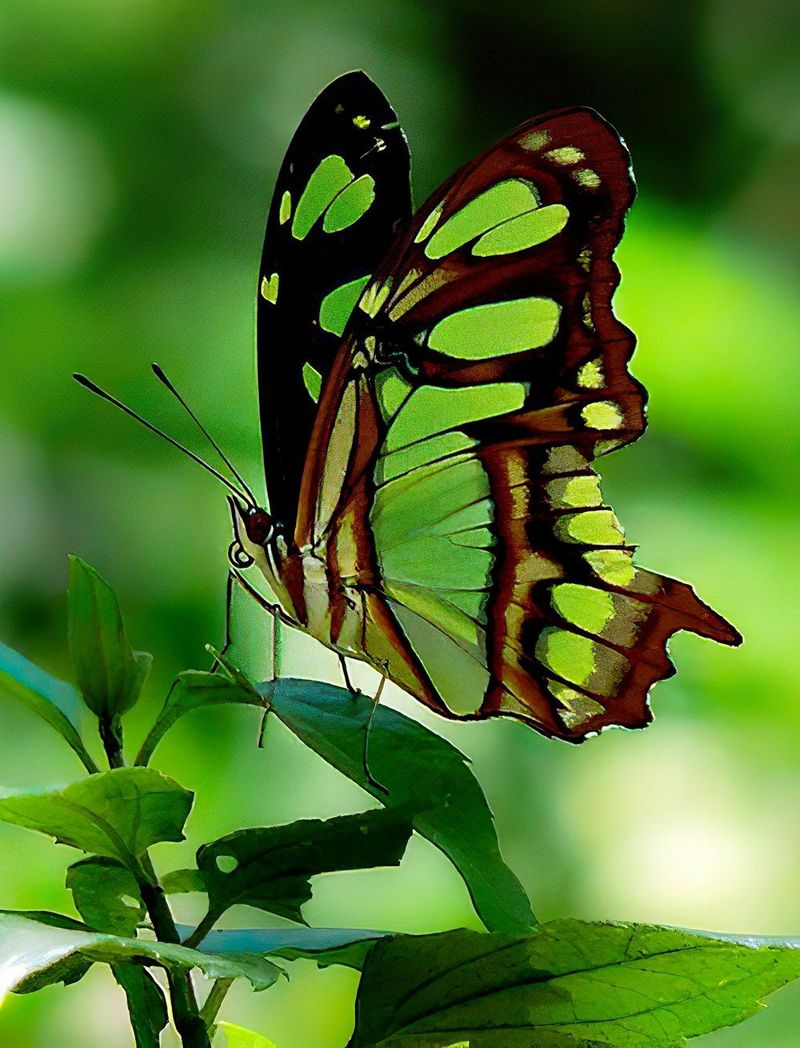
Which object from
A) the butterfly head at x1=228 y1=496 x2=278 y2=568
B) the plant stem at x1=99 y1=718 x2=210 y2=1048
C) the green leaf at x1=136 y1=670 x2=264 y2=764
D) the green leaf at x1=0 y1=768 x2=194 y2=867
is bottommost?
the plant stem at x1=99 y1=718 x2=210 y2=1048

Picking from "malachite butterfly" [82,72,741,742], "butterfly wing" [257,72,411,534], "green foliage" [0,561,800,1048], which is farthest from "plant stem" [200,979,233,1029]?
"butterfly wing" [257,72,411,534]

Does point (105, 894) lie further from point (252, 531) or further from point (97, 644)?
point (252, 531)

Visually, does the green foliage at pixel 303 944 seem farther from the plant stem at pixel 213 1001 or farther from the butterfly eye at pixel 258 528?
the butterfly eye at pixel 258 528

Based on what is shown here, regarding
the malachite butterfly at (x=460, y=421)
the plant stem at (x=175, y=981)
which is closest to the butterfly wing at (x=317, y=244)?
the malachite butterfly at (x=460, y=421)

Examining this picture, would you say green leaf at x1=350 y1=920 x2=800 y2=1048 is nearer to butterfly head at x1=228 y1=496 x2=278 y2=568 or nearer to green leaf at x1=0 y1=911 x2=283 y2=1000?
green leaf at x1=0 y1=911 x2=283 y2=1000

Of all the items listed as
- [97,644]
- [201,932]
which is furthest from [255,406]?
[201,932]

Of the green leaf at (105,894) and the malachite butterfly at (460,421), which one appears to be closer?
the green leaf at (105,894)

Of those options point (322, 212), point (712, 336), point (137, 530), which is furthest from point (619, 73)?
point (322, 212)
